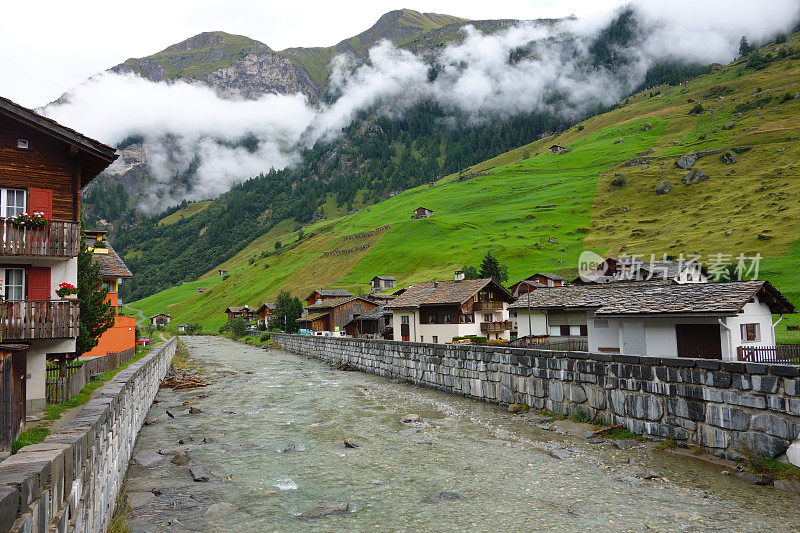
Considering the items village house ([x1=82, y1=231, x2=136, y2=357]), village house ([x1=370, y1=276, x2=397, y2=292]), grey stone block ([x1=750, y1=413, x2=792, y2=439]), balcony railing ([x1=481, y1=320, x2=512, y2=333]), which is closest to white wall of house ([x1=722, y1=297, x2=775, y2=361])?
grey stone block ([x1=750, y1=413, x2=792, y2=439])

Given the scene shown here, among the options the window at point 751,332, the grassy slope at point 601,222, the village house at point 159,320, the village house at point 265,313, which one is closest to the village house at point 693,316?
the window at point 751,332

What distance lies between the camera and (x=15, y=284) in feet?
64.4

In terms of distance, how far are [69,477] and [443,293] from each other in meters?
57.4

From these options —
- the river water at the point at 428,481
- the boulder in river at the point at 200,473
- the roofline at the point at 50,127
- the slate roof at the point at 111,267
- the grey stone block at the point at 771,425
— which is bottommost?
the river water at the point at 428,481

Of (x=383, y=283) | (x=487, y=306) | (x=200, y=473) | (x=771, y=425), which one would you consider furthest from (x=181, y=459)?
(x=383, y=283)

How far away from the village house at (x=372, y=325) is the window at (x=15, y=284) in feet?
186

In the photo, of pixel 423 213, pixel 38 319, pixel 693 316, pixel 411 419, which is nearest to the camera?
pixel 38 319

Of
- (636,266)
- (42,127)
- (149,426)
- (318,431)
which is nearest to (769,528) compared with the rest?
(318,431)

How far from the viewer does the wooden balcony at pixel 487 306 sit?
60.7 metres

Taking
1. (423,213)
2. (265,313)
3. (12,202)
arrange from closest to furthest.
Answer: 1. (12,202)
2. (265,313)
3. (423,213)

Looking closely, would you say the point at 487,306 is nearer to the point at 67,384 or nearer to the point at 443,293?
the point at 443,293

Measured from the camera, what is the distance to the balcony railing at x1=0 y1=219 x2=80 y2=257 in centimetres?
1838

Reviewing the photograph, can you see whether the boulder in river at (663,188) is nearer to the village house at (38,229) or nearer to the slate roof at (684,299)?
the slate roof at (684,299)

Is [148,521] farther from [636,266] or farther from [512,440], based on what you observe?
[636,266]
